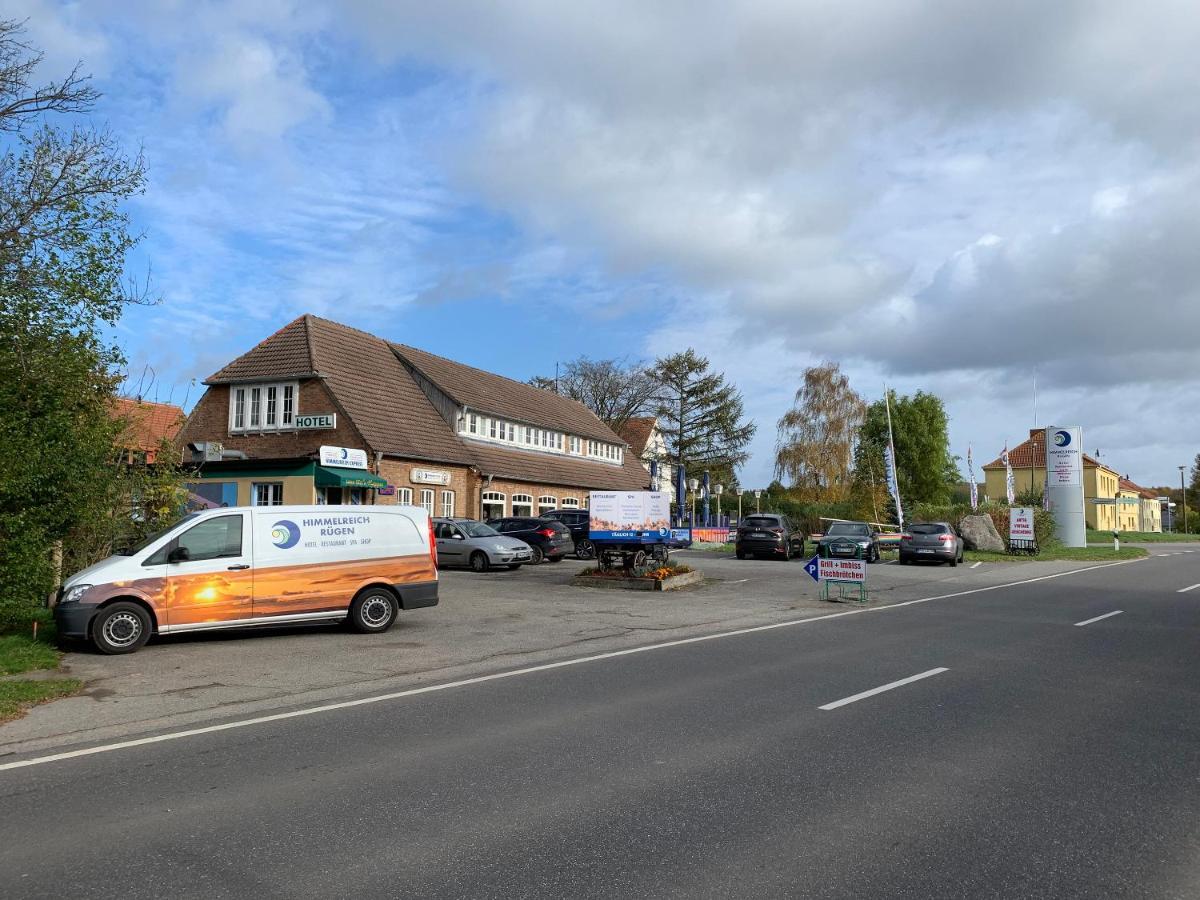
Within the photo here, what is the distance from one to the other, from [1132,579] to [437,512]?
78.4ft

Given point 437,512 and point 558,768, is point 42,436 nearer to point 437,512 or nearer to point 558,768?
point 558,768

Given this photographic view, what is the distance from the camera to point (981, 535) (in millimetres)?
37625

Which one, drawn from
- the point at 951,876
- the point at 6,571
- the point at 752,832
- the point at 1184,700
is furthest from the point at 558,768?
the point at 6,571

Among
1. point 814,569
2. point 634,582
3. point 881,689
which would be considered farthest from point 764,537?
point 881,689

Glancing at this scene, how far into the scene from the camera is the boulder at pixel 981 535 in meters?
37.5

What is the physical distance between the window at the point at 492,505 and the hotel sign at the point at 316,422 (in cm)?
796

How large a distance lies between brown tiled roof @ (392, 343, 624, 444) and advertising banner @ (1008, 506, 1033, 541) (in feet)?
72.5

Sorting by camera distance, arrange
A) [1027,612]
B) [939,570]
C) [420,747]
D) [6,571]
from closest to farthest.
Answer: [420,747], [6,571], [1027,612], [939,570]

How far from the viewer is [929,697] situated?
8.18m

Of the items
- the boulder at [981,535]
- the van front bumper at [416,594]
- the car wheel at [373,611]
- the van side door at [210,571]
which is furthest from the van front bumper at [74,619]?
the boulder at [981,535]

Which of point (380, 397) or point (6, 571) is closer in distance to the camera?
point (6, 571)

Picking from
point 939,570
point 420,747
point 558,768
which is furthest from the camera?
point 939,570

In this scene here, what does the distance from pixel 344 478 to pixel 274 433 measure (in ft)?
17.9

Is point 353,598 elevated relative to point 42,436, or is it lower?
lower
